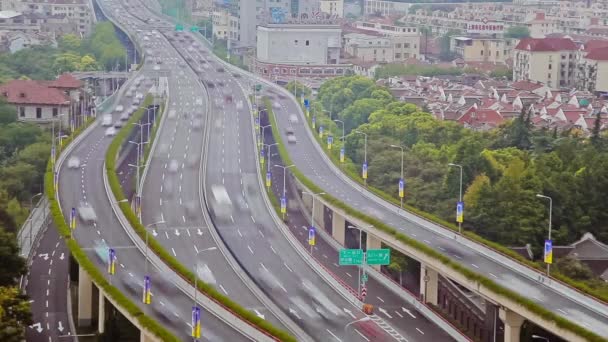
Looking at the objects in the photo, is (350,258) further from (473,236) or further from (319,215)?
(319,215)

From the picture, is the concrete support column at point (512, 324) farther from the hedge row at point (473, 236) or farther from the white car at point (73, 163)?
the white car at point (73, 163)

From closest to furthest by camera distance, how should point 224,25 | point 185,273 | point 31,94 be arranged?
1. point 185,273
2. point 31,94
3. point 224,25

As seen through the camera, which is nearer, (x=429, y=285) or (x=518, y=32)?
(x=429, y=285)

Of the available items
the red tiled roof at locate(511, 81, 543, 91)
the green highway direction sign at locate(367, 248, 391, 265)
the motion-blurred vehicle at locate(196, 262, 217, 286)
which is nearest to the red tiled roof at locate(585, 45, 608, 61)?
the red tiled roof at locate(511, 81, 543, 91)

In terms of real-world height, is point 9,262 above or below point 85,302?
above

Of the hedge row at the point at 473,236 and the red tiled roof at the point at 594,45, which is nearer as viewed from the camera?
the hedge row at the point at 473,236

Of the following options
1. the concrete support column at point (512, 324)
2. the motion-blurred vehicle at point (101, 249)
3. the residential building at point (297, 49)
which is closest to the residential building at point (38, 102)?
the motion-blurred vehicle at point (101, 249)

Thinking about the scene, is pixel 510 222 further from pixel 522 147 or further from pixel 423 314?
pixel 522 147

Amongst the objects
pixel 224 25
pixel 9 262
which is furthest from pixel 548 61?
pixel 9 262
